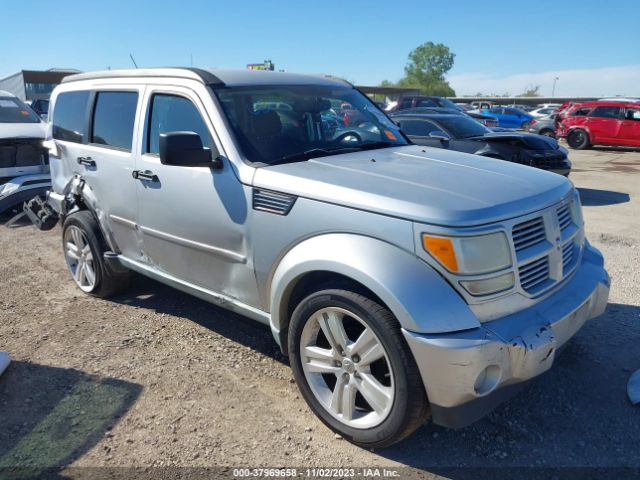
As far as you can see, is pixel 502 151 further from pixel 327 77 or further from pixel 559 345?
pixel 559 345

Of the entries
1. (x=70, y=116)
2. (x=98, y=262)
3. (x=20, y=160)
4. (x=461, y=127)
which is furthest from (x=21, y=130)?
(x=461, y=127)

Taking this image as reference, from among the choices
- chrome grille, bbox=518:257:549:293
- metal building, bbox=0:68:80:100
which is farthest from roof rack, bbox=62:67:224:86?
metal building, bbox=0:68:80:100

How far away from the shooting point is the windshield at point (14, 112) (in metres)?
8.76

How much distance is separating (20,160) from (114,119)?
189 inches

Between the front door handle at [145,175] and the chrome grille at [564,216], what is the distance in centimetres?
262

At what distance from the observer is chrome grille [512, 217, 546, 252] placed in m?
2.65

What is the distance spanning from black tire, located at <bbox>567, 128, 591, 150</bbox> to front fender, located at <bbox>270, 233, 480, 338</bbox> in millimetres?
19707

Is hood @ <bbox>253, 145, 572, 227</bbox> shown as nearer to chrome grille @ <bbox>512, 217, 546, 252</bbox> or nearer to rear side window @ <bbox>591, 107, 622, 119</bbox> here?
chrome grille @ <bbox>512, 217, 546, 252</bbox>

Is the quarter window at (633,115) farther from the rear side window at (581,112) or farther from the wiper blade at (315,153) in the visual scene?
the wiper blade at (315,153)

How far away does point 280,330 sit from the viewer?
3172 mm

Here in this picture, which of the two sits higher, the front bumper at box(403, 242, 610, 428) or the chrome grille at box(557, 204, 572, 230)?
the chrome grille at box(557, 204, 572, 230)

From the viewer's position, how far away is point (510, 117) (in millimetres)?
28625

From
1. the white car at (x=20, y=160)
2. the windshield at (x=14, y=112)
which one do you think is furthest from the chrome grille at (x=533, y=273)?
the windshield at (x=14, y=112)

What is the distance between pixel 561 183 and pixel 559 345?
1026mm
